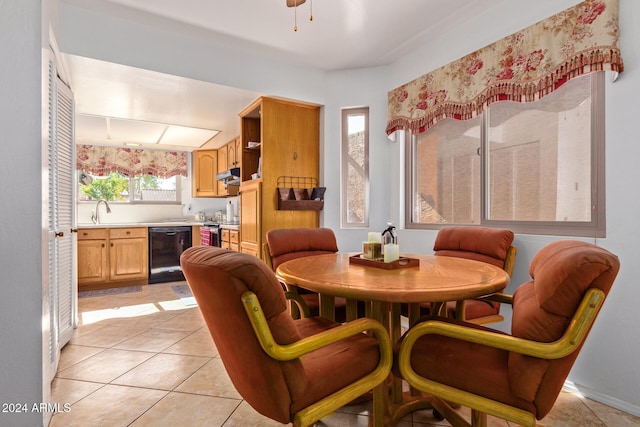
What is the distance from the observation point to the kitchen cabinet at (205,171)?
568cm

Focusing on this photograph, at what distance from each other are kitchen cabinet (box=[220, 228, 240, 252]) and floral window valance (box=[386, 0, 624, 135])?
2427 millimetres

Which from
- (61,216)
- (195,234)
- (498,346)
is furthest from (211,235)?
(498,346)

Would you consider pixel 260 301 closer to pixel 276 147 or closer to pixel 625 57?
pixel 625 57

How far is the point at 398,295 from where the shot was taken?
1175 millimetres

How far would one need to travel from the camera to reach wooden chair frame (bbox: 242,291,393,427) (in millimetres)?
934

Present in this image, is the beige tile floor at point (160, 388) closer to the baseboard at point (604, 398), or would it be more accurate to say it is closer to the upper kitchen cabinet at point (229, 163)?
the baseboard at point (604, 398)

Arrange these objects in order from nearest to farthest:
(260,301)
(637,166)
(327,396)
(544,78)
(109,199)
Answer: (260,301), (327,396), (637,166), (544,78), (109,199)

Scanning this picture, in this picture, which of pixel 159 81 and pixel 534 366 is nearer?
pixel 534 366

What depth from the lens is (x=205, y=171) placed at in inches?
224

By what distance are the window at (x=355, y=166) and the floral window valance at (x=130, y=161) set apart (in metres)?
3.45

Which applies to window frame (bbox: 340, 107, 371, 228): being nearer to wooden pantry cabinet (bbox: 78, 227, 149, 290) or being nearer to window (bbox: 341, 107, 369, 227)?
window (bbox: 341, 107, 369, 227)

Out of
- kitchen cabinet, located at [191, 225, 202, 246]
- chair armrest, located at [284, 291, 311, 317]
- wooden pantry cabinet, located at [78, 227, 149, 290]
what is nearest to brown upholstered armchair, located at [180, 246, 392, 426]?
chair armrest, located at [284, 291, 311, 317]

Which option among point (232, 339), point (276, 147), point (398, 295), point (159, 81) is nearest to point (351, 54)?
point (276, 147)

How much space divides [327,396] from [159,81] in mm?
3014
